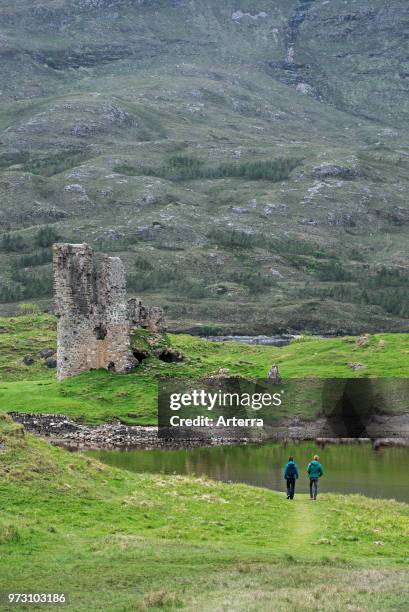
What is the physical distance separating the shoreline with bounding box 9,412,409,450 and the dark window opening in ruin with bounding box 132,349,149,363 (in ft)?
29.5

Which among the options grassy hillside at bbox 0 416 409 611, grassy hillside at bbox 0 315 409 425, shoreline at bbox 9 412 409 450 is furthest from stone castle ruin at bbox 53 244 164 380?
grassy hillside at bbox 0 416 409 611

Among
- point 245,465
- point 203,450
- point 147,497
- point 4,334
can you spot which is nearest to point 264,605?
point 147,497

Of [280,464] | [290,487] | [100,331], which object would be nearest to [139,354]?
[100,331]

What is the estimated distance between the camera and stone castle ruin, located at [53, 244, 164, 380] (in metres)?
79.9

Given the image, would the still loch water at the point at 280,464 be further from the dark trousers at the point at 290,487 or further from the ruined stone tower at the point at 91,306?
the ruined stone tower at the point at 91,306

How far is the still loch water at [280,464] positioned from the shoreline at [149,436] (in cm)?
219

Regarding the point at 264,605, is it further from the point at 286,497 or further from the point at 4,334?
the point at 4,334

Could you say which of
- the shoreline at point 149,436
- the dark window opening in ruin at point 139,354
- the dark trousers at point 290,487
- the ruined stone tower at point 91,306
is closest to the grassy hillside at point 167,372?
the dark window opening in ruin at point 139,354

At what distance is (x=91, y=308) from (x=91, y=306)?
0.53ft

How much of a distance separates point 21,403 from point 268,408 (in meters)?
17.9

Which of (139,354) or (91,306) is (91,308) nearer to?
(91,306)

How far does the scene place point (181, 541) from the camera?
1316 inches

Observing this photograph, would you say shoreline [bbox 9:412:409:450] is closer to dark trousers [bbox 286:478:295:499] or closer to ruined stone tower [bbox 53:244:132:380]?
ruined stone tower [bbox 53:244:132:380]

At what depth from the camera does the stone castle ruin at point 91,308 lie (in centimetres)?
7994
